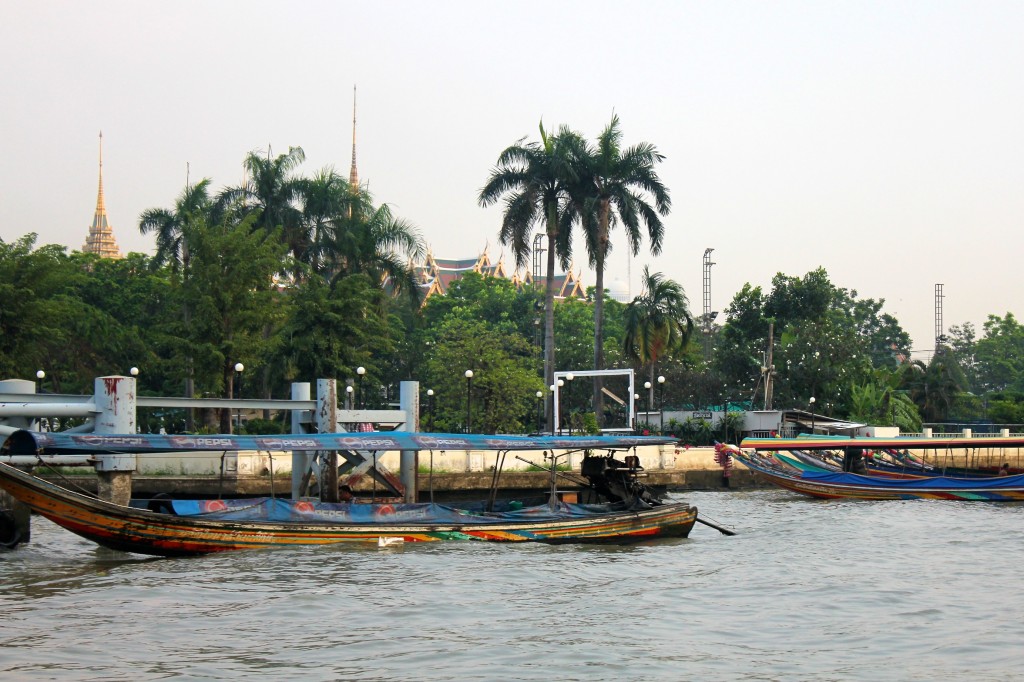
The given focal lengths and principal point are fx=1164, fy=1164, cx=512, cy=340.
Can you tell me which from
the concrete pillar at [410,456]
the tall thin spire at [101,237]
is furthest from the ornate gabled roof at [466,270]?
the concrete pillar at [410,456]

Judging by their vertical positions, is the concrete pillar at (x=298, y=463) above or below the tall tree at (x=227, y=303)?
below

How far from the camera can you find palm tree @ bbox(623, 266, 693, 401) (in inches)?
2180

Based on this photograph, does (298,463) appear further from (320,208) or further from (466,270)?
(466,270)

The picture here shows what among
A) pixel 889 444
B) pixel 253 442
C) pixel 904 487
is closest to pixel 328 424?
pixel 253 442

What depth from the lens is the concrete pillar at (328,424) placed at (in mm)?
24125

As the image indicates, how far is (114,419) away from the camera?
2089 cm

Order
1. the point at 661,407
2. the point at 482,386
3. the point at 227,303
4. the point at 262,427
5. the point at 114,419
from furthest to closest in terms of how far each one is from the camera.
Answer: the point at 661,407
the point at 482,386
the point at 262,427
the point at 227,303
the point at 114,419

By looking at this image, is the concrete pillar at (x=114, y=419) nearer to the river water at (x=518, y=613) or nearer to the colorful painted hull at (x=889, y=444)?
the river water at (x=518, y=613)

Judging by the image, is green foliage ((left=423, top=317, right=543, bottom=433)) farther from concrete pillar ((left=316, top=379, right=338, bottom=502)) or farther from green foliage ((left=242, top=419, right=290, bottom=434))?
concrete pillar ((left=316, top=379, right=338, bottom=502))

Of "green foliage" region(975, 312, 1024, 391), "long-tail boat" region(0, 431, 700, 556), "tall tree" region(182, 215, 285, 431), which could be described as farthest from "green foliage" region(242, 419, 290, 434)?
"green foliage" region(975, 312, 1024, 391)

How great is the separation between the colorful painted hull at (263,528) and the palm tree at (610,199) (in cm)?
2717

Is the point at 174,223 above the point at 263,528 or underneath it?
above

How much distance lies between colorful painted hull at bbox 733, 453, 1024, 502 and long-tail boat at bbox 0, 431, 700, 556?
1409cm

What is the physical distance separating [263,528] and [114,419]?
3.59 m
